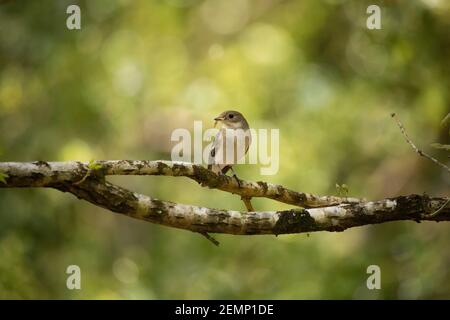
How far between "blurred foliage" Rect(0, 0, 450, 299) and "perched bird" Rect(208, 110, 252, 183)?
311cm

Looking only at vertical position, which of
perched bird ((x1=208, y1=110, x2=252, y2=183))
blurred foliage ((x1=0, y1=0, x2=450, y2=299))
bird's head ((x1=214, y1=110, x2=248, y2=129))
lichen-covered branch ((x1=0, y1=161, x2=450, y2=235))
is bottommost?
lichen-covered branch ((x1=0, y1=161, x2=450, y2=235))

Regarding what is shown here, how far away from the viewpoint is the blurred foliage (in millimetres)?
10602

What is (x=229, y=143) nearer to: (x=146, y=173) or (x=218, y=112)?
(x=146, y=173)

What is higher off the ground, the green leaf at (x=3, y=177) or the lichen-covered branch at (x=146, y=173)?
the lichen-covered branch at (x=146, y=173)

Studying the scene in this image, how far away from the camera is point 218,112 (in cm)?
1362

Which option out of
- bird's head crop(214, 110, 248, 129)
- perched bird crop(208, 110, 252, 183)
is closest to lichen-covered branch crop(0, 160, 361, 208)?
perched bird crop(208, 110, 252, 183)

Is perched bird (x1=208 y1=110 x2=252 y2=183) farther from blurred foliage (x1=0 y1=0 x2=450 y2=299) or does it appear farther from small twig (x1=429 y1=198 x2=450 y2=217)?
blurred foliage (x1=0 y1=0 x2=450 y2=299)

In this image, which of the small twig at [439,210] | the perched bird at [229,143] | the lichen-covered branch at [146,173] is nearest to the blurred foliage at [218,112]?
the perched bird at [229,143]

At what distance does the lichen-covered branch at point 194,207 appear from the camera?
4254 mm

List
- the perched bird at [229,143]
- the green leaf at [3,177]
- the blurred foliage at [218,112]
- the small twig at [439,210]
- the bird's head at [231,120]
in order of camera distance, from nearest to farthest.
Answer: the green leaf at [3,177], the small twig at [439,210], the perched bird at [229,143], the bird's head at [231,120], the blurred foliage at [218,112]

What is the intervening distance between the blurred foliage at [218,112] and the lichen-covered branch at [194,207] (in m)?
4.48

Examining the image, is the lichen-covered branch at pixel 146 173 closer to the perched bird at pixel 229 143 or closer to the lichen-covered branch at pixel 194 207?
the lichen-covered branch at pixel 194 207

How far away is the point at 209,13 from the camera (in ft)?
57.7

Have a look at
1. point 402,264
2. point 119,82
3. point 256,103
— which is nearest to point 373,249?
point 402,264
